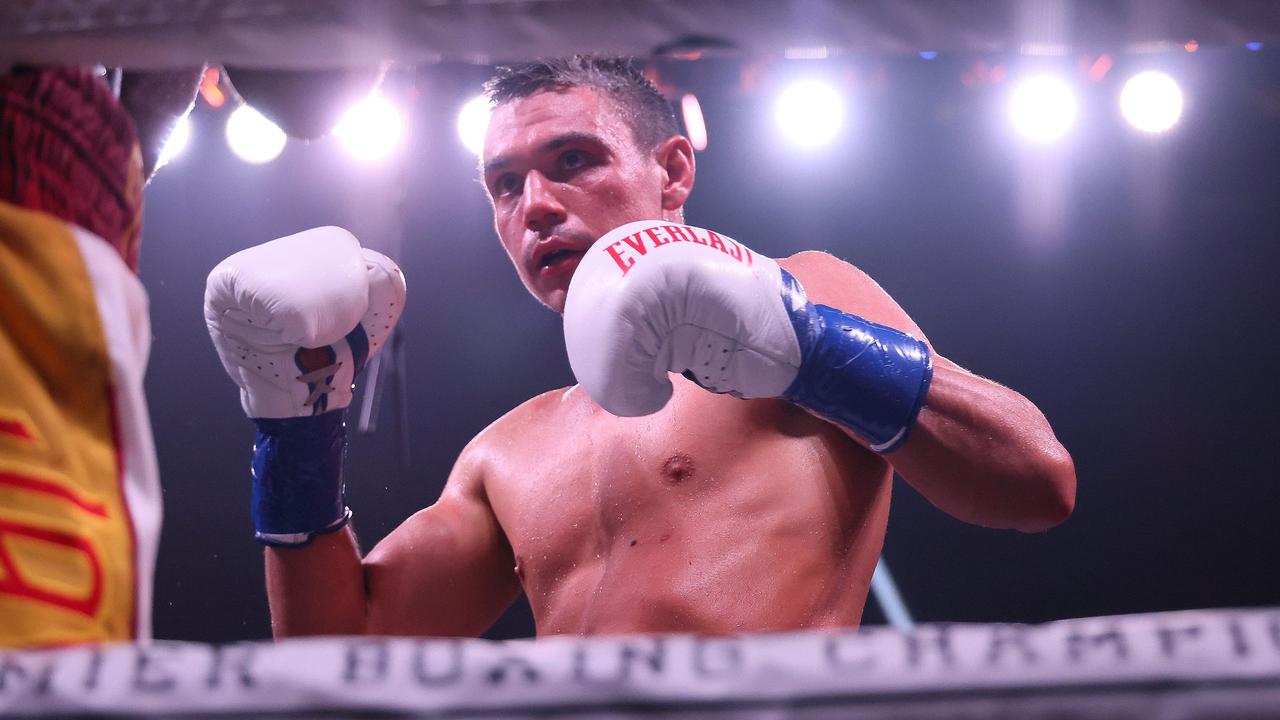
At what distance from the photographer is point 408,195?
13.2ft

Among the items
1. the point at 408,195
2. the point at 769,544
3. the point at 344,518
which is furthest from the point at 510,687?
the point at 408,195

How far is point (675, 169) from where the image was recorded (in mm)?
2008

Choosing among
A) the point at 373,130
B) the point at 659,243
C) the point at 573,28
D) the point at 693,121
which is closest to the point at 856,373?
the point at 659,243

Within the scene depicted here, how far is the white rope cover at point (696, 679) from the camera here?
0.41 metres

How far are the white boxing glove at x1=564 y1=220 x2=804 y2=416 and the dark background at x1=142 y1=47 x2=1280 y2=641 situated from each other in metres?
2.71

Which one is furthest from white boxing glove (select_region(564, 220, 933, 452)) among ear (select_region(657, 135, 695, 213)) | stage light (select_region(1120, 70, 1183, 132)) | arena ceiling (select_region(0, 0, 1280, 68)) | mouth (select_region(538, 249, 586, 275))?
stage light (select_region(1120, 70, 1183, 132))

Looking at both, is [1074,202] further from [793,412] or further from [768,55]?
[768,55]

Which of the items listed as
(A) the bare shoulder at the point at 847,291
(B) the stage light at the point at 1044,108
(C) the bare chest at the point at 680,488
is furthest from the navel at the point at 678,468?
(B) the stage light at the point at 1044,108

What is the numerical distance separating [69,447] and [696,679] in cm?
37

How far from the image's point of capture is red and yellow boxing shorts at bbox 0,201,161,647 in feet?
1.63

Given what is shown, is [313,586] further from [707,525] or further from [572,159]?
[572,159]

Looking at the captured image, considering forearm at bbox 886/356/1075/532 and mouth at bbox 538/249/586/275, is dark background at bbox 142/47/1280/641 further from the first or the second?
forearm at bbox 886/356/1075/532

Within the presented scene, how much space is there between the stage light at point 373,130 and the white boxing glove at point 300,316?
2.46 metres

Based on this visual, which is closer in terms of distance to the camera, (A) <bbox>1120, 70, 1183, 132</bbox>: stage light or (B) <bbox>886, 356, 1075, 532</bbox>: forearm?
(B) <bbox>886, 356, 1075, 532</bbox>: forearm
